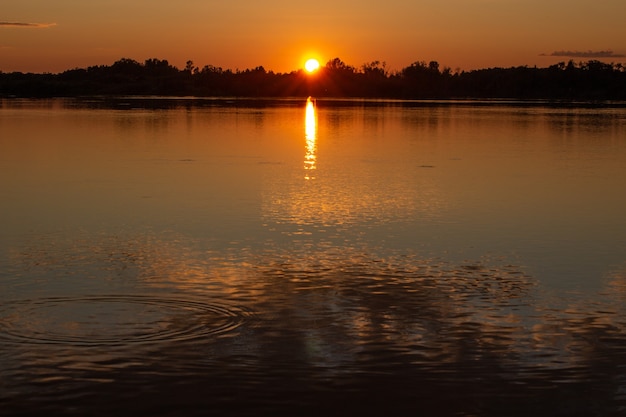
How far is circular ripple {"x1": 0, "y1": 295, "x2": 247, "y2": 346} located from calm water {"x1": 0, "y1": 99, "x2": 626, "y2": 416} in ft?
0.16

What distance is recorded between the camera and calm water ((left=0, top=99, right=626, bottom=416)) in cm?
1170

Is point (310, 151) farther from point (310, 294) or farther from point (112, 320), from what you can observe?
point (112, 320)

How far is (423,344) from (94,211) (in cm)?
1477

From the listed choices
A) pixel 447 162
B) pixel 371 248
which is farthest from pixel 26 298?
pixel 447 162

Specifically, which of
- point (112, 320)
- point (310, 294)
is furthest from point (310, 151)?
point (112, 320)

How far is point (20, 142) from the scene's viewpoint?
51.5 meters

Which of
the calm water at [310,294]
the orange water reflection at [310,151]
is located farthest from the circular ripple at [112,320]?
the orange water reflection at [310,151]

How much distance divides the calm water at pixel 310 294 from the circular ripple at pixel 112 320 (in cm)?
5

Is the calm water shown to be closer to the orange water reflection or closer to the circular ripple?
the circular ripple

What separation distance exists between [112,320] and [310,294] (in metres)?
3.53

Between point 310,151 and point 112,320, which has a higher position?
point 310,151

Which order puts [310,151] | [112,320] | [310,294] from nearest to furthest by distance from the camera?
[112,320] → [310,294] → [310,151]

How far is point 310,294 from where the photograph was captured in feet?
54.0

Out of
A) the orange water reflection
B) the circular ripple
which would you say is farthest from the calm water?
the orange water reflection
